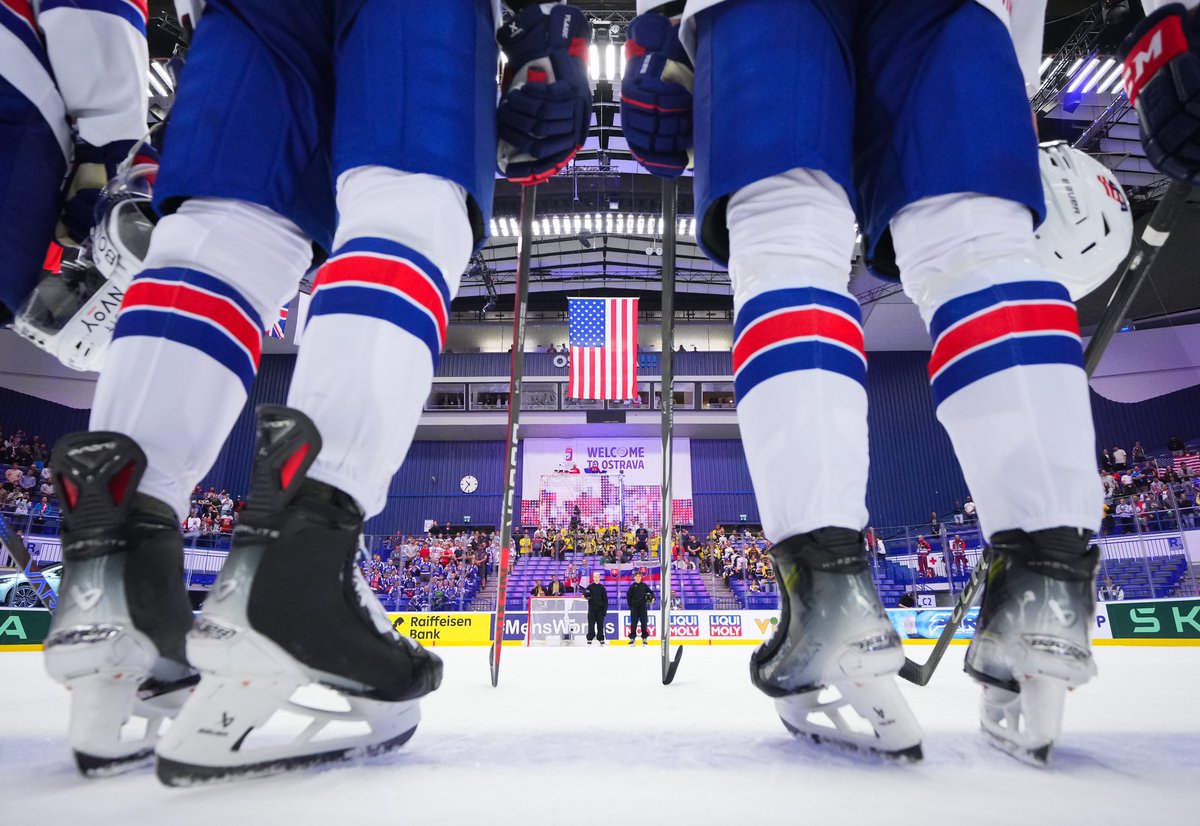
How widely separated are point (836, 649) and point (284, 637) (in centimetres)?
49

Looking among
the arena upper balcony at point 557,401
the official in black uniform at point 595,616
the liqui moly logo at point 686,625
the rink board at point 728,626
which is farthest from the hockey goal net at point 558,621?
the arena upper balcony at point 557,401

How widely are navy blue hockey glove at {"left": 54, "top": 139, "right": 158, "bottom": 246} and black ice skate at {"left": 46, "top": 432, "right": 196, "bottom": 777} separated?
0.73 meters

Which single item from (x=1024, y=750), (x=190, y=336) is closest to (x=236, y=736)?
(x=190, y=336)

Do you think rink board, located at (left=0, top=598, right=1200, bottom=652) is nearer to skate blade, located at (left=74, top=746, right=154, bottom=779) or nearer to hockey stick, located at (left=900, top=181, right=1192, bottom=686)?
hockey stick, located at (left=900, top=181, right=1192, bottom=686)

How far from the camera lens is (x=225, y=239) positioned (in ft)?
2.69

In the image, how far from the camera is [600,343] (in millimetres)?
10914

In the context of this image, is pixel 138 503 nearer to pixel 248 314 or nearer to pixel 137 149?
pixel 248 314

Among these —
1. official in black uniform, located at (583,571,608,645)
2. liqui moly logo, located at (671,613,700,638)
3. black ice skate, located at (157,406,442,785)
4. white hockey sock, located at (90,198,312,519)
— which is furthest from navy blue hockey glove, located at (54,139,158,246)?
liqui moly logo, located at (671,613,700,638)

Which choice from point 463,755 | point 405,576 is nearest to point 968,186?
point 463,755

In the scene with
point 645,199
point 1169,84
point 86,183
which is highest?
point 645,199

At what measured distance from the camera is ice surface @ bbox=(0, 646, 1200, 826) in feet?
1.47

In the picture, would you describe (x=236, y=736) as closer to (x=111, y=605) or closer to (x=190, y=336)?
(x=111, y=605)

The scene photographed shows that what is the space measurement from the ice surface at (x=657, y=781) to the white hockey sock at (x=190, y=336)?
32 cm

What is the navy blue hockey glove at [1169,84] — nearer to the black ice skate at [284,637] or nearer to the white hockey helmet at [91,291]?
the black ice skate at [284,637]
